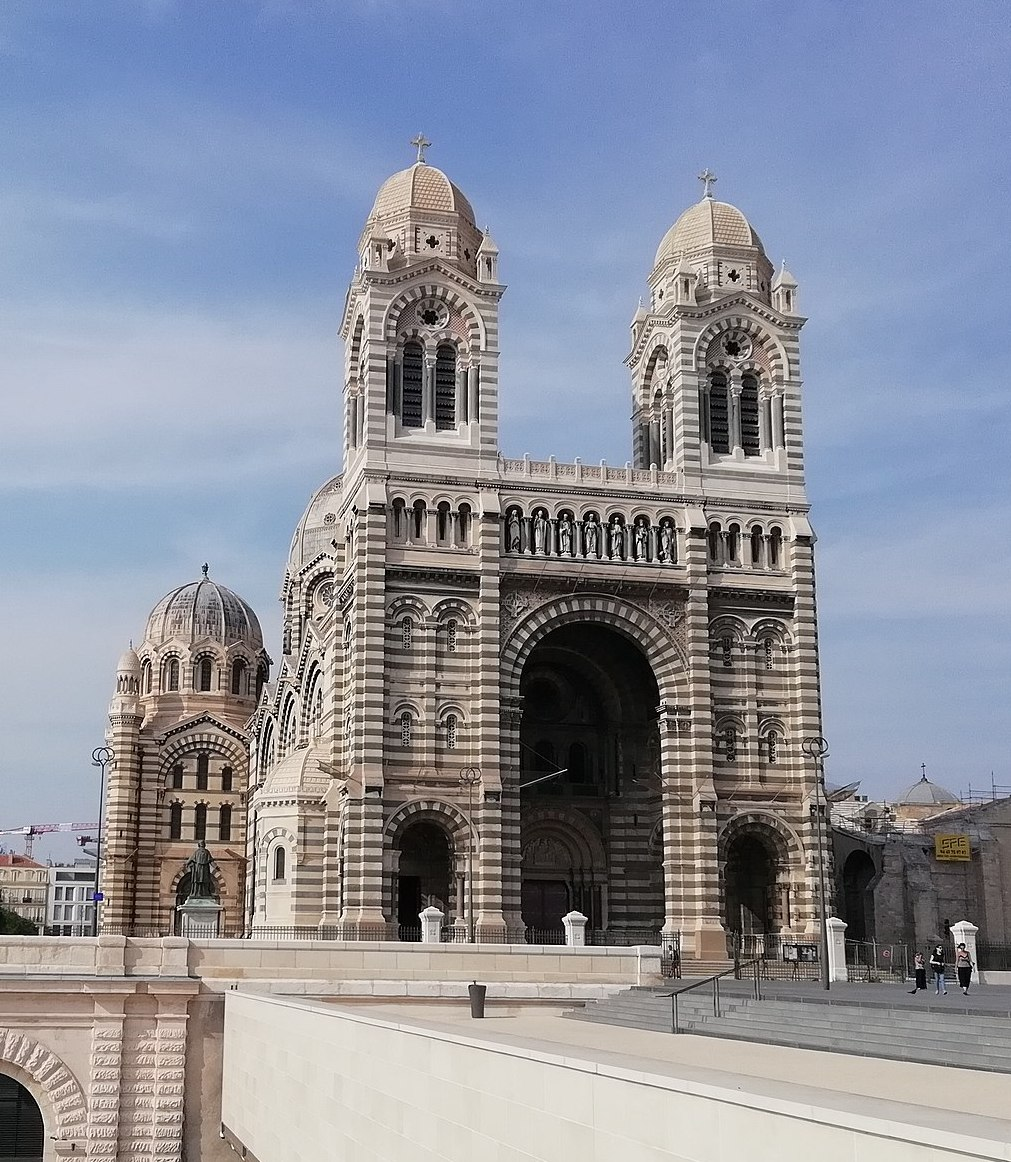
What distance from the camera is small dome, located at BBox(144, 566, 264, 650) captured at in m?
72.8

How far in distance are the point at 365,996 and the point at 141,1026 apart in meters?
4.20

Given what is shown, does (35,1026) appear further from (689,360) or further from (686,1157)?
(689,360)

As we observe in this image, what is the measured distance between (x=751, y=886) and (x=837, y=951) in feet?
25.1

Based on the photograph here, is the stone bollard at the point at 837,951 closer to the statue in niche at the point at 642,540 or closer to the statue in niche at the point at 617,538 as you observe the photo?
the statue in niche at the point at 642,540

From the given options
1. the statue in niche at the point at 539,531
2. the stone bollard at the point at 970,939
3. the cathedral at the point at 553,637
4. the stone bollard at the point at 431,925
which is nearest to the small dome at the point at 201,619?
the cathedral at the point at 553,637

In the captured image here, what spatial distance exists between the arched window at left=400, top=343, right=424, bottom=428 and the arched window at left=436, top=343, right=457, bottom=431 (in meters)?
0.58

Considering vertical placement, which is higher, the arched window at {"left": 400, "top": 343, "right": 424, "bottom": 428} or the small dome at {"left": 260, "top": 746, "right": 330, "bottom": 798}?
the arched window at {"left": 400, "top": 343, "right": 424, "bottom": 428}

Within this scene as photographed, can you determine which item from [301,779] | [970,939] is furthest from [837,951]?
[301,779]

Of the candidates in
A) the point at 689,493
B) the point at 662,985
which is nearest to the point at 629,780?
the point at 689,493

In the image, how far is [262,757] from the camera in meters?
63.0

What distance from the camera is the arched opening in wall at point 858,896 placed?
53719 millimetres

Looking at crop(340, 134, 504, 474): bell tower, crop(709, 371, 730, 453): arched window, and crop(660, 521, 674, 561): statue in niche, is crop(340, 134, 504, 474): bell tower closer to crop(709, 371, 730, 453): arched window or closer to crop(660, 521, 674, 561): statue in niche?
crop(660, 521, 674, 561): statue in niche

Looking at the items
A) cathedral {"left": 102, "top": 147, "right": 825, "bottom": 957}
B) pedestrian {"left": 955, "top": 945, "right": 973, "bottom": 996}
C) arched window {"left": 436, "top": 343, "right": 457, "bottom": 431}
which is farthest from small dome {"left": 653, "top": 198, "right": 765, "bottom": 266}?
pedestrian {"left": 955, "top": 945, "right": 973, "bottom": 996}

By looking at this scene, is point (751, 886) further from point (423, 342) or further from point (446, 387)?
point (423, 342)
